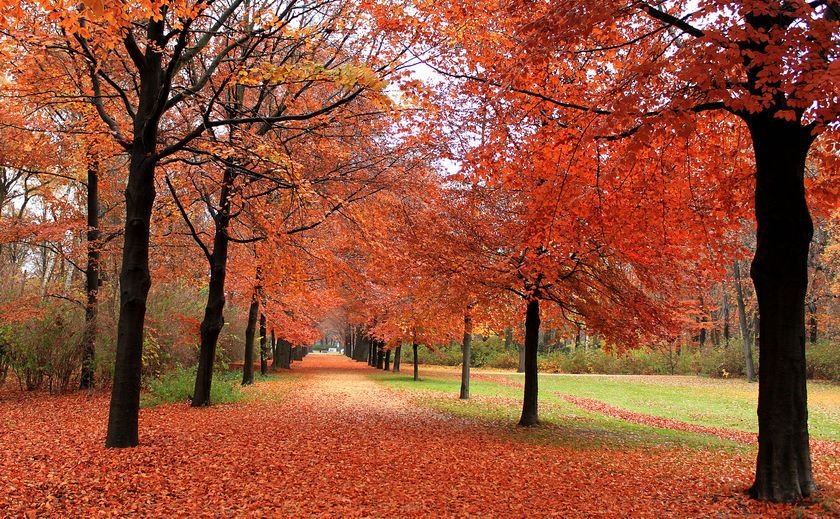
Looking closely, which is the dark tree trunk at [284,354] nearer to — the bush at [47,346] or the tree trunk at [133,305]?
the bush at [47,346]

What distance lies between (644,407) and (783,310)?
543 inches

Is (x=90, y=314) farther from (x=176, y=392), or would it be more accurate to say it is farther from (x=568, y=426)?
(x=568, y=426)

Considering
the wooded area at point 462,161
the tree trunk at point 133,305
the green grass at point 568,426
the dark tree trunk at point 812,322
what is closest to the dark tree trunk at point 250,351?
the wooded area at point 462,161

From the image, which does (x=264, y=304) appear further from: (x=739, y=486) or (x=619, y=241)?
(x=739, y=486)

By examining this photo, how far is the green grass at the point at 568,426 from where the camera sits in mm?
9891

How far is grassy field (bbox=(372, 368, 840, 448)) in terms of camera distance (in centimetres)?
1123

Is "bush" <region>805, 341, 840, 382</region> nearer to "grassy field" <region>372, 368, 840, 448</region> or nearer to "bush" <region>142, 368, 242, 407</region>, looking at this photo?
"grassy field" <region>372, 368, 840, 448</region>

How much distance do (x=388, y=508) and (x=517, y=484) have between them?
191 cm

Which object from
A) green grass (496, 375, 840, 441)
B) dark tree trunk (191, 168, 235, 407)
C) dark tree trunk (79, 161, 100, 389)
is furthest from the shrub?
dark tree trunk (79, 161, 100, 389)

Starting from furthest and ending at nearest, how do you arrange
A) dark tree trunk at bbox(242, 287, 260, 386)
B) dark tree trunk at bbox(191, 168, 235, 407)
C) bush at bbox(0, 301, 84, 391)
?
dark tree trunk at bbox(242, 287, 260, 386), bush at bbox(0, 301, 84, 391), dark tree trunk at bbox(191, 168, 235, 407)

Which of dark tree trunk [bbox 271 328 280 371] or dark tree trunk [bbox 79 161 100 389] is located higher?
dark tree trunk [bbox 79 161 100 389]

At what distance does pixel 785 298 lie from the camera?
5.51 metres

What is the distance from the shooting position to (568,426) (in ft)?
39.1

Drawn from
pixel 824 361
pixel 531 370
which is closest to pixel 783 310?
pixel 531 370
